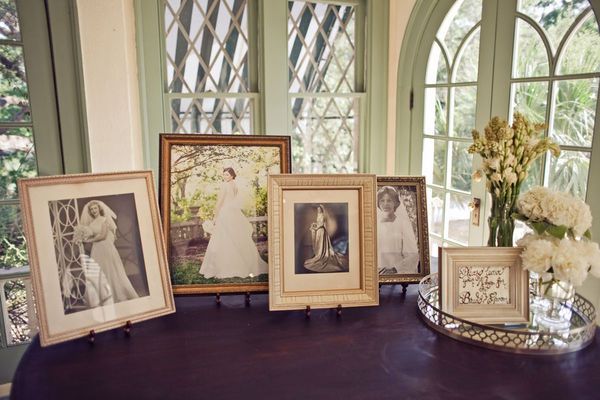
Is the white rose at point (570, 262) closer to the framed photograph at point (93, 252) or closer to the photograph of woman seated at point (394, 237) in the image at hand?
the photograph of woman seated at point (394, 237)

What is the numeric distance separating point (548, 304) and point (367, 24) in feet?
6.47

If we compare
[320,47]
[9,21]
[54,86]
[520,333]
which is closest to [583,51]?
[520,333]

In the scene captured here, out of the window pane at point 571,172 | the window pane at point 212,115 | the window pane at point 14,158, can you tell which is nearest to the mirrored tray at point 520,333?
the window pane at point 571,172

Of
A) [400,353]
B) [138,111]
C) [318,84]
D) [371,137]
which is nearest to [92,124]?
[138,111]

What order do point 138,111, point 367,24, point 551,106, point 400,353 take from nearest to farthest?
point 400,353
point 551,106
point 138,111
point 367,24

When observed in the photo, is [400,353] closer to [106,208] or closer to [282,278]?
[282,278]

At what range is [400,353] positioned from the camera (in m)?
1.04

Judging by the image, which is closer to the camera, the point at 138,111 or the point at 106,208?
the point at 106,208

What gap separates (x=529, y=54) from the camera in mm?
1889

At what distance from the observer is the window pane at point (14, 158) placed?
2023 mm

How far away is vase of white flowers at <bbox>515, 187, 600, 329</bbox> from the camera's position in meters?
1.05

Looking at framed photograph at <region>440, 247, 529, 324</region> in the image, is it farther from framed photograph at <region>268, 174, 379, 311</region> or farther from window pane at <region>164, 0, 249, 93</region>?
window pane at <region>164, 0, 249, 93</region>

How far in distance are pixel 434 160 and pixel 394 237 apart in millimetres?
1301

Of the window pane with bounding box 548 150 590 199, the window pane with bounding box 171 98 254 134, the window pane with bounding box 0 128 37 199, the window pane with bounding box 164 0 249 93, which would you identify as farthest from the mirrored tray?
the window pane with bounding box 0 128 37 199
